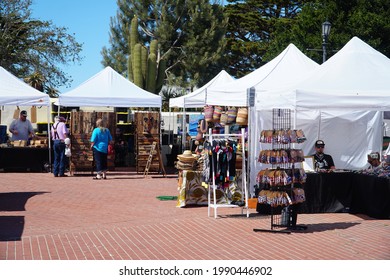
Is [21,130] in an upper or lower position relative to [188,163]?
upper

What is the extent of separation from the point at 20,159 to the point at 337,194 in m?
12.0

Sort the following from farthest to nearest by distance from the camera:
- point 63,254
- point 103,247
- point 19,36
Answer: point 19,36 < point 103,247 < point 63,254

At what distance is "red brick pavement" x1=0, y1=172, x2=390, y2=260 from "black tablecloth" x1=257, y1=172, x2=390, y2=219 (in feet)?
0.75

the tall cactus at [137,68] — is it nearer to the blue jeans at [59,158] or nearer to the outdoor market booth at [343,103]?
the blue jeans at [59,158]

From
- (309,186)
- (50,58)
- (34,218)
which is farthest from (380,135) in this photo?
(50,58)

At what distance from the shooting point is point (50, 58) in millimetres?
45531

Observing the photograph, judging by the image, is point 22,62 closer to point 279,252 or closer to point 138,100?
point 138,100

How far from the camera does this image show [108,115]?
21875mm

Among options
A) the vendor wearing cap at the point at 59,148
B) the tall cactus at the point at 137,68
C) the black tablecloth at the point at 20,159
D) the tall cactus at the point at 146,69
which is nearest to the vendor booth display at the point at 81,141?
the vendor wearing cap at the point at 59,148

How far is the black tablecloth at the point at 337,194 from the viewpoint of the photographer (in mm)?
12859

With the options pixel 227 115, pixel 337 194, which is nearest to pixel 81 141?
pixel 227 115

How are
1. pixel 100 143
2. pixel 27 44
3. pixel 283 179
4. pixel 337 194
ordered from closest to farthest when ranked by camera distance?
pixel 283 179 → pixel 337 194 → pixel 100 143 → pixel 27 44

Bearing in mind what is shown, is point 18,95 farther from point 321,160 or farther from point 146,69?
point 146,69
